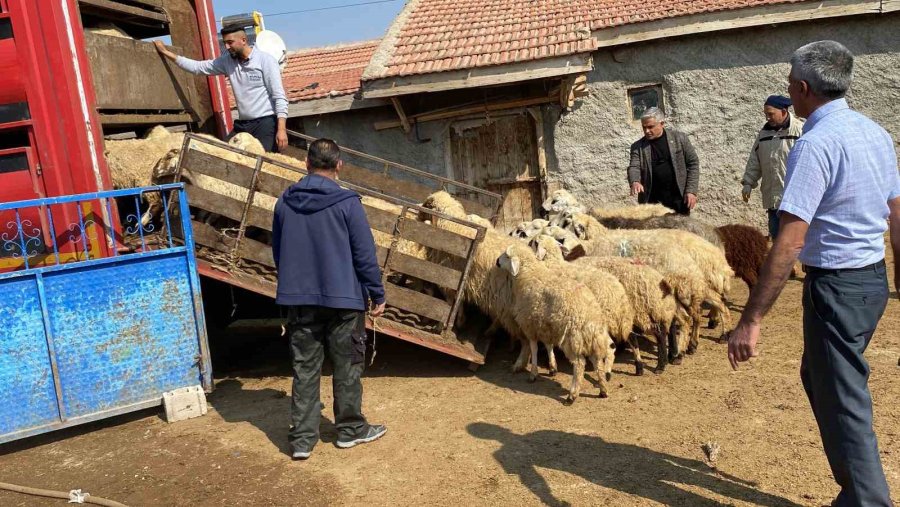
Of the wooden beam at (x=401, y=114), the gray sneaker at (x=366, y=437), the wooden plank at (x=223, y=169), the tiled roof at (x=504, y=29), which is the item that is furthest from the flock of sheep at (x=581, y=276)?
the wooden beam at (x=401, y=114)

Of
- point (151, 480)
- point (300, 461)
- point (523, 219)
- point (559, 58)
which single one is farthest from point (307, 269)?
point (523, 219)

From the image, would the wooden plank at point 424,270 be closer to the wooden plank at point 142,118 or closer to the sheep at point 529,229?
the sheep at point 529,229

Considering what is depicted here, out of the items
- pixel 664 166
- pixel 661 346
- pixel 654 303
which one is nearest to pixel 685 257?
pixel 654 303

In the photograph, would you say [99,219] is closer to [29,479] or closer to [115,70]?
[115,70]

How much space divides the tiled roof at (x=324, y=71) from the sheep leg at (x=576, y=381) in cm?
712

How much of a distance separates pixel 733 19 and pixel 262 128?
7.73 m

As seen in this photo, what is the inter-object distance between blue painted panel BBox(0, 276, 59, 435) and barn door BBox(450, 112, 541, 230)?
25.1ft

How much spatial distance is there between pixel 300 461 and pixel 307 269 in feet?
4.59

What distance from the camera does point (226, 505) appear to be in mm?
4156

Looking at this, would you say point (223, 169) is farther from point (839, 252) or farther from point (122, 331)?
point (839, 252)

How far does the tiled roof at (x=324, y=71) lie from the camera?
12011 mm

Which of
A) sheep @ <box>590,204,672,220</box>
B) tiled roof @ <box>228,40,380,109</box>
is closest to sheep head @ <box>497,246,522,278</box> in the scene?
sheep @ <box>590,204,672,220</box>

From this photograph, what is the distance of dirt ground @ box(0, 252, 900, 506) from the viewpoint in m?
4.02

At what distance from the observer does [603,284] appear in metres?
5.86
